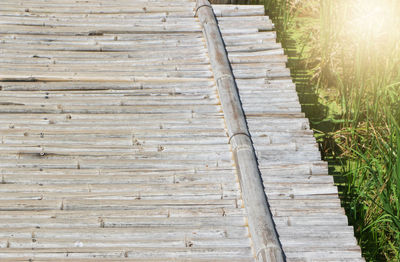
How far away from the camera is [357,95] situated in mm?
3824

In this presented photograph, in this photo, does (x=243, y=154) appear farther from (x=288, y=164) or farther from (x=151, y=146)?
(x=151, y=146)

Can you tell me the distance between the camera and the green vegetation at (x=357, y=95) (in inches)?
126

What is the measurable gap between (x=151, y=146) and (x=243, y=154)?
414 mm

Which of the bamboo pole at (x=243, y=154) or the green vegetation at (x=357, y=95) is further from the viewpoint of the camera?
the green vegetation at (x=357, y=95)

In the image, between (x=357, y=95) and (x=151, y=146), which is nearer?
(x=151, y=146)

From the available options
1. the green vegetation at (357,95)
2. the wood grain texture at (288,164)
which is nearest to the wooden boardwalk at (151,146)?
the wood grain texture at (288,164)

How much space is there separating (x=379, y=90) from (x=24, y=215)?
2287mm

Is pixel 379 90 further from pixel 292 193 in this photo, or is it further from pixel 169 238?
pixel 169 238

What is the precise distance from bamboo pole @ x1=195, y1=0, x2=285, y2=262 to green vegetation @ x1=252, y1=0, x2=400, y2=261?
69cm

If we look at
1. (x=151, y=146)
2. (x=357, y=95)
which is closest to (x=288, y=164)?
(x=151, y=146)

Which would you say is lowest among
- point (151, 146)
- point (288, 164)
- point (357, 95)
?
point (288, 164)

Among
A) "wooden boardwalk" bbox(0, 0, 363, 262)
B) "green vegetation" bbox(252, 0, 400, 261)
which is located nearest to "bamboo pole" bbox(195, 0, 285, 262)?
"wooden boardwalk" bbox(0, 0, 363, 262)

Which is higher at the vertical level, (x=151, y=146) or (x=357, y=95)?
(x=357, y=95)

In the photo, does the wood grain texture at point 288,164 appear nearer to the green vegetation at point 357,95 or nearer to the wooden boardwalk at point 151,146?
the wooden boardwalk at point 151,146
